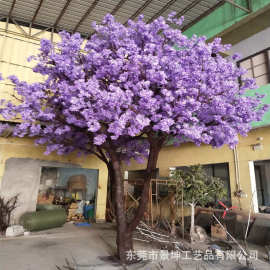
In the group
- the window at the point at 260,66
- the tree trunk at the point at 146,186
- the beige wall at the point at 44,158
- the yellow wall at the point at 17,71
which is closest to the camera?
the tree trunk at the point at 146,186

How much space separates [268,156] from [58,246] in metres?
6.62

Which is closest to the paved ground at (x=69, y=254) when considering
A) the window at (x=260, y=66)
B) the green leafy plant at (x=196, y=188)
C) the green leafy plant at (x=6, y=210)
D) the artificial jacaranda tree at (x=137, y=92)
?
the artificial jacaranda tree at (x=137, y=92)

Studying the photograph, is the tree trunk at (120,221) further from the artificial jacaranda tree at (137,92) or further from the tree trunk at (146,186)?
the tree trunk at (146,186)

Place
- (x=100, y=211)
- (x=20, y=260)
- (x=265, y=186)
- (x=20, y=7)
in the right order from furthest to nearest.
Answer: (x=265, y=186)
(x=100, y=211)
(x=20, y=7)
(x=20, y=260)

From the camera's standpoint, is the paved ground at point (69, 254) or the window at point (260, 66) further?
the window at point (260, 66)

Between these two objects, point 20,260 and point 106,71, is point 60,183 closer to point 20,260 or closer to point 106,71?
point 20,260

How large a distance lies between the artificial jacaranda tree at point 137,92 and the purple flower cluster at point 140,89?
0.02m

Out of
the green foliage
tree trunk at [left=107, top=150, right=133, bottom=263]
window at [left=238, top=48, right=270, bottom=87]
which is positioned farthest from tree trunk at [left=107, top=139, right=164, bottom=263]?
window at [left=238, top=48, right=270, bottom=87]

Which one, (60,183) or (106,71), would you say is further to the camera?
(60,183)

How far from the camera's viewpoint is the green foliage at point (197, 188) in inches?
266

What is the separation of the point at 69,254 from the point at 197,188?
3898 millimetres

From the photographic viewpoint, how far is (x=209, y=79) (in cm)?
436

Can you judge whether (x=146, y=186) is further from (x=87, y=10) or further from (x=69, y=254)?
(x=87, y=10)

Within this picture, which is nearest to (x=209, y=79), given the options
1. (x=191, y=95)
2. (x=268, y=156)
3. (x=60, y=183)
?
(x=191, y=95)
